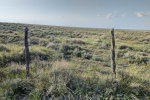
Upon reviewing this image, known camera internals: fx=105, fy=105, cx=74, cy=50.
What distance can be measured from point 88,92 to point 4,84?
329 centimetres

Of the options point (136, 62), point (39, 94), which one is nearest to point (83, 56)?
point (136, 62)

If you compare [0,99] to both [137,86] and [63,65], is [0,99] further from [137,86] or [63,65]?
[137,86]

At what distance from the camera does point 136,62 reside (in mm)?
8797

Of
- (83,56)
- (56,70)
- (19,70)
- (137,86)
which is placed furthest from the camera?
(83,56)

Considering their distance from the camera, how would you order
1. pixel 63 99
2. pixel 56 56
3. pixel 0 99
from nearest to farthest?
pixel 0 99 < pixel 63 99 < pixel 56 56

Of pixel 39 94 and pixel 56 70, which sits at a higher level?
pixel 56 70

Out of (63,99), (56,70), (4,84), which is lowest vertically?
(63,99)

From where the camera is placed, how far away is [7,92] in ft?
12.3

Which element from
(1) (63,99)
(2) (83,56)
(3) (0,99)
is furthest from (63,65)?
(2) (83,56)

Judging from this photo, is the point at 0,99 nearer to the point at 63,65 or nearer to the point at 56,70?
the point at 56,70

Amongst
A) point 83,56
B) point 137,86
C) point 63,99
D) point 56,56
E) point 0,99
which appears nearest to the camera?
point 0,99

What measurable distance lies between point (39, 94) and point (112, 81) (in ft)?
9.84

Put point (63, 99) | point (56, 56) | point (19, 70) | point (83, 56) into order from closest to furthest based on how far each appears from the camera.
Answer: point (63, 99)
point (19, 70)
point (56, 56)
point (83, 56)

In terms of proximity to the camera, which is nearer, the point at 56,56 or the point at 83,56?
the point at 56,56
